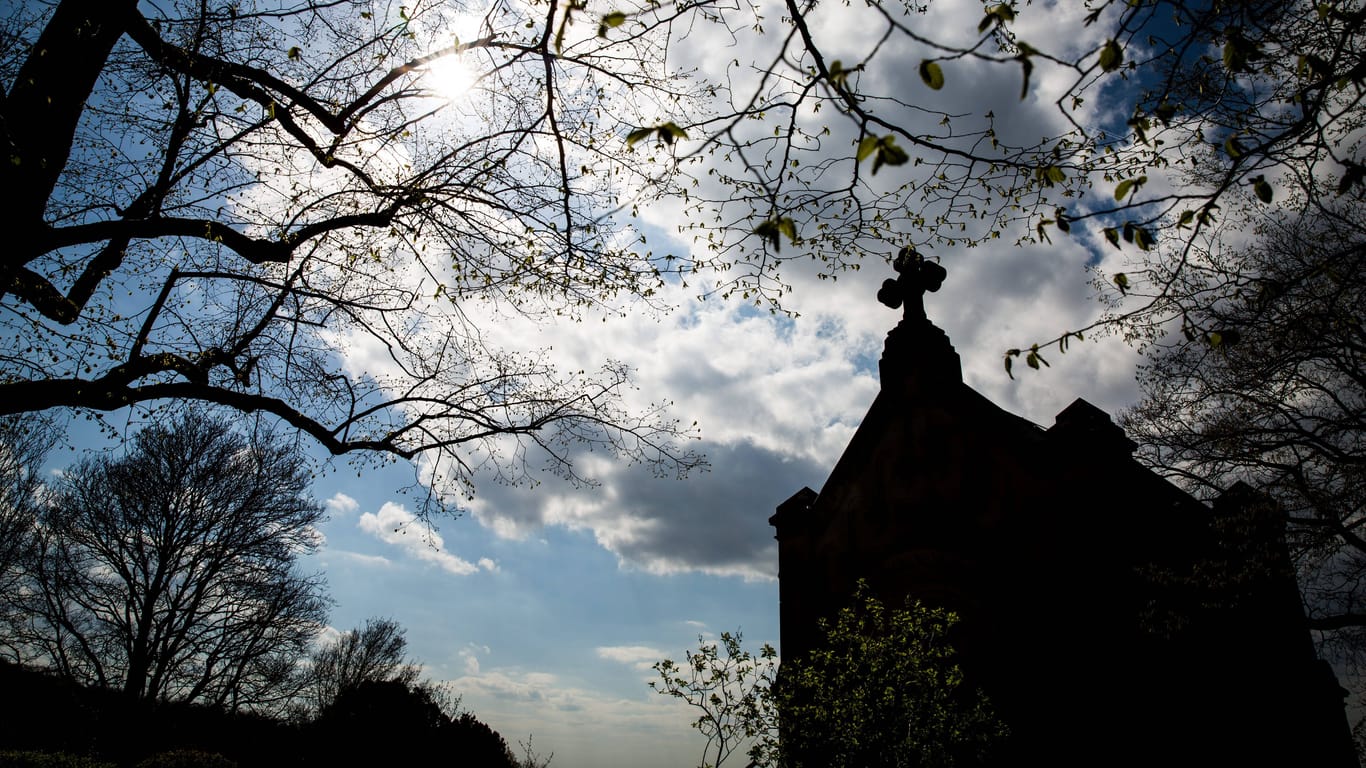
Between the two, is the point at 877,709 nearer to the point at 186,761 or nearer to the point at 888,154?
the point at 888,154

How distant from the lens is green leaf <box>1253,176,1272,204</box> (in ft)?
11.8

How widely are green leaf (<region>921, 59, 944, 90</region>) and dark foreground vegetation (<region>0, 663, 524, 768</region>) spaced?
2220 centimetres

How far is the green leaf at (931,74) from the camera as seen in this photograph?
3088 millimetres

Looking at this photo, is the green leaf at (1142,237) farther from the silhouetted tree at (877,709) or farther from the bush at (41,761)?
the bush at (41,761)

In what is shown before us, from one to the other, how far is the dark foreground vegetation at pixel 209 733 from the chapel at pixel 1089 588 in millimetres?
13284

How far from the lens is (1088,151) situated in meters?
5.26

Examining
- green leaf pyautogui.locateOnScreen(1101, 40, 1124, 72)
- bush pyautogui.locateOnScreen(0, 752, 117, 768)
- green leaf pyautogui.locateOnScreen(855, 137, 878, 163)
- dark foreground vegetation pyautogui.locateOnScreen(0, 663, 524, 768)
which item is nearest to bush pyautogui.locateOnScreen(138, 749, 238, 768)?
dark foreground vegetation pyautogui.locateOnScreen(0, 663, 524, 768)

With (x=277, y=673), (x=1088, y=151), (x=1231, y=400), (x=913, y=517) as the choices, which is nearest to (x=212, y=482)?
(x=277, y=673)

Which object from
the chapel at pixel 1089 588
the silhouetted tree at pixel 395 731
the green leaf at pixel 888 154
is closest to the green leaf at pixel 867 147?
the green leaf at pixel 888 154

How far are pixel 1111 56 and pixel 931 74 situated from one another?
99 cm

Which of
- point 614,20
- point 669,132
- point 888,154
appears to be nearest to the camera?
point 888,154

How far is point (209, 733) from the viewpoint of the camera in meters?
24.9

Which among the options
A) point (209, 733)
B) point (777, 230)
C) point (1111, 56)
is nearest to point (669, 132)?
point (777, 230)

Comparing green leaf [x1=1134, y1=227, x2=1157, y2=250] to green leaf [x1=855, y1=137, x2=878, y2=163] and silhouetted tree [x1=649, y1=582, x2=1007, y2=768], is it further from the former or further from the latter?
silhouetted tree [x1=649, y1=582, x2=1007, y2=768]
